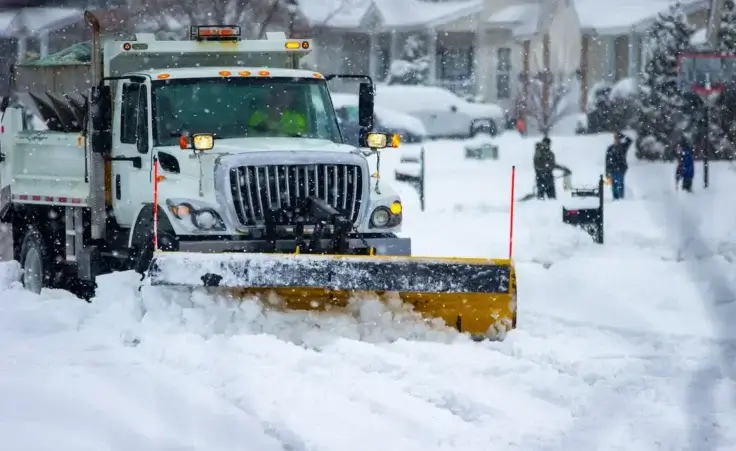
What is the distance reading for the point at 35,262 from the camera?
43.9ft

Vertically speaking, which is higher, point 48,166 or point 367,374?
point 48,166

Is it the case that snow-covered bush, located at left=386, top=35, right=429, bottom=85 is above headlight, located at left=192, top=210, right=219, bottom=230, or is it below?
above

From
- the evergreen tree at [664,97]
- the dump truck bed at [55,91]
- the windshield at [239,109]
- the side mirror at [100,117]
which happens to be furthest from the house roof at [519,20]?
the side mirror at [100,117]

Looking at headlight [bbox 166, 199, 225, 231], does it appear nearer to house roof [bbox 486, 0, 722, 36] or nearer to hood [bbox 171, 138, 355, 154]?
hood [bbox 171, 138, 355, 154]

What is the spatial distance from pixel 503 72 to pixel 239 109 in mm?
47224

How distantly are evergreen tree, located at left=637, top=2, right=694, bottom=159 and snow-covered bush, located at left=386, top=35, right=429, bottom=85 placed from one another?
1664cm

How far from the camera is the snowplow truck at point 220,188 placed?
9.45m

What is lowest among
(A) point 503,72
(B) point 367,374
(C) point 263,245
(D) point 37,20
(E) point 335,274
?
(B) point 367,374

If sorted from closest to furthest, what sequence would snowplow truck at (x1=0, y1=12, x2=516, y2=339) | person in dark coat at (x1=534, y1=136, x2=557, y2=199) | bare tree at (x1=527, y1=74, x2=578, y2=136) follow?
1. snowplow truck at (x1=0, y1=12, x2=516, y2=339)
2. person in dark coat at (x1=534, y1=136, x2=557, y2=199)
3. bare tree at (x1=527, y1=74, x2=578, y2=136)

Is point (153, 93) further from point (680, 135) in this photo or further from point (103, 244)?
point (680, 135)

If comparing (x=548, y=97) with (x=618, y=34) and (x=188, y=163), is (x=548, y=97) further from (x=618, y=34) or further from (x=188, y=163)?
(x=188, y=163)

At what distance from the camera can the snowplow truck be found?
31.0 feet

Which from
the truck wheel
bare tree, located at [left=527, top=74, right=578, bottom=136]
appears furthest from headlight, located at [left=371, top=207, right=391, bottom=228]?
bare tree, located at [left=527, top=74, right=578, bottom=136]

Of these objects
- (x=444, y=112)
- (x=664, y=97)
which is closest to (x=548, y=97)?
(x=444, y=112)
